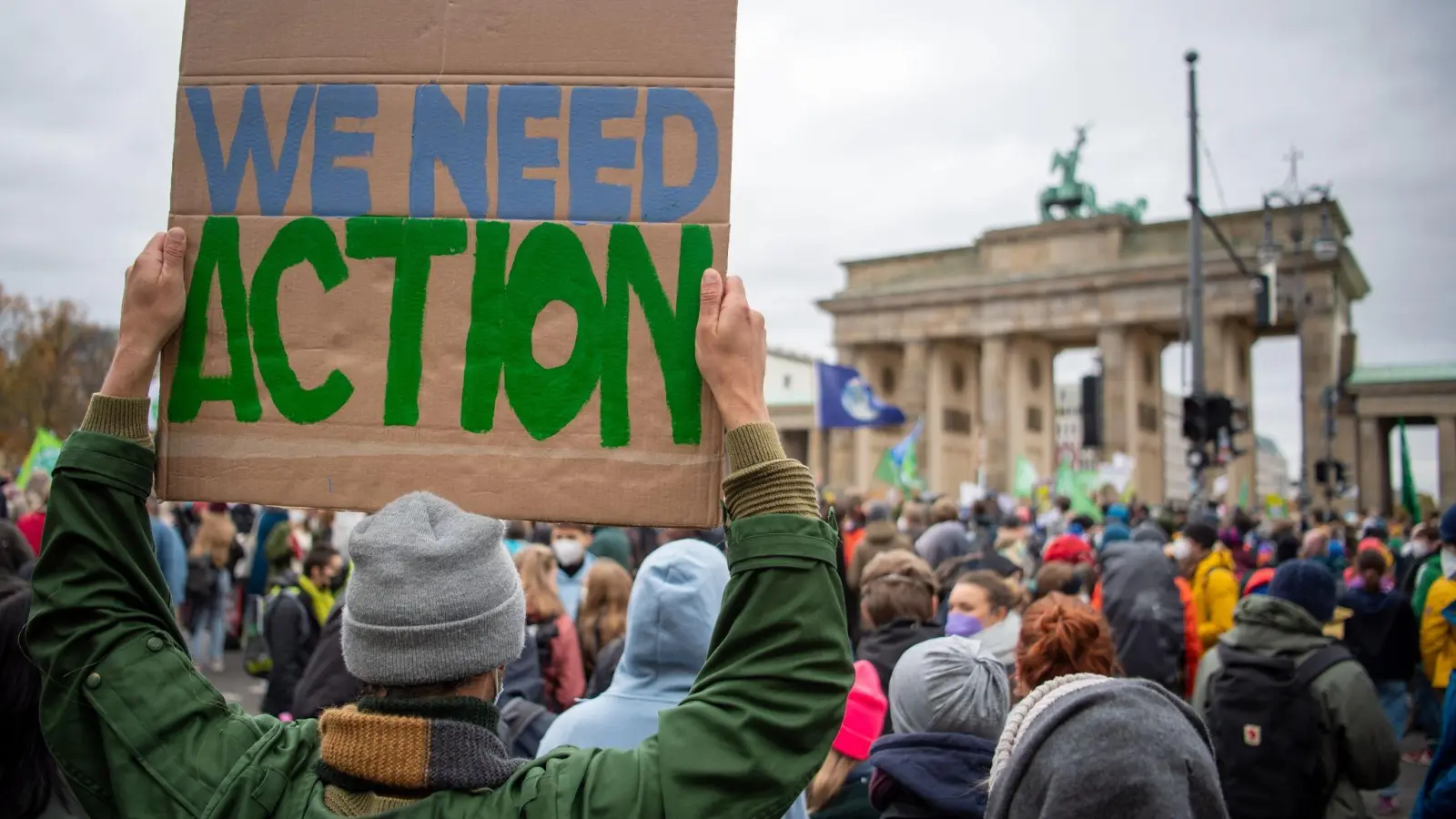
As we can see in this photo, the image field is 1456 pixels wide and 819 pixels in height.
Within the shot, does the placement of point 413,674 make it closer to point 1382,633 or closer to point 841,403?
point 1382,633

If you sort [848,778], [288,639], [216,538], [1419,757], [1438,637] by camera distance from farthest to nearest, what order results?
[216,538] < [1419,757] < [1438,637] < [288,639] < [848,778]

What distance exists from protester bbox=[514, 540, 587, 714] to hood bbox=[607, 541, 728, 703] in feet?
6.17

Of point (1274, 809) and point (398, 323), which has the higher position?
point (398, 323)

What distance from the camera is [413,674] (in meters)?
1.53

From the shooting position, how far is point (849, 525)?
13.1 metres

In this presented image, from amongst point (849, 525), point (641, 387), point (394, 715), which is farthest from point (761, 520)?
point (849, 525)

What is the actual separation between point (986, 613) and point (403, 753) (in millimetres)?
3521

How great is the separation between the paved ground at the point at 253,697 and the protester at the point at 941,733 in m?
6.20

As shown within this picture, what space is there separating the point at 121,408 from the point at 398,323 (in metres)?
0.45

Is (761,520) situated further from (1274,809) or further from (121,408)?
(1274,809)

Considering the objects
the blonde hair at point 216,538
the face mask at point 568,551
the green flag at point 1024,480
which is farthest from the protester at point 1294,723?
the green flag at point 1024,480

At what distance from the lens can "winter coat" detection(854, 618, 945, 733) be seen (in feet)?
14.4

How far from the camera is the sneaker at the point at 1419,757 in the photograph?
9.41 meters

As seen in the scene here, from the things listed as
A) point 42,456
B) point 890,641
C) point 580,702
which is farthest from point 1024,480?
point 580,702
